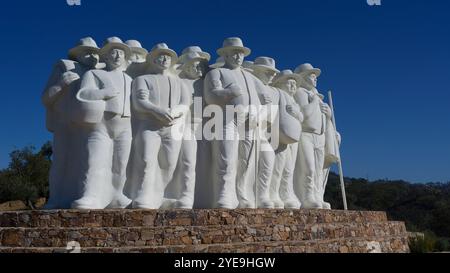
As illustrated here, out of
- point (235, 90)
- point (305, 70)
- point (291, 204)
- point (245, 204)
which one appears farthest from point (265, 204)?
point (305, 70)

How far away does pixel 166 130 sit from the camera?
30.1 feet

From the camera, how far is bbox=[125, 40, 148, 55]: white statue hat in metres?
9.94

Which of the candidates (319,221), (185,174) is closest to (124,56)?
(185,174)

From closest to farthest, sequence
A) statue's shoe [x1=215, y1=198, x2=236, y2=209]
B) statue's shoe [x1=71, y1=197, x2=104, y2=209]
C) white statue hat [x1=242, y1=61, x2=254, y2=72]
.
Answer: statue's shoe [x1=71, y1=197, x2=104, y2=209] < statue's shoe [x1=215, y1=198, x2=236, y2=209] < white statue hat [x1=242, y1=61, x2=254, y2=72]

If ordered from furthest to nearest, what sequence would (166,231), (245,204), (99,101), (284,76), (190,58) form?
(284,76), (190,58), (245,204), (99,101), (166,231)

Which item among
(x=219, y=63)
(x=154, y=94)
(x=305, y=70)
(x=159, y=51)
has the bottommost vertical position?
(x=154, y=94)

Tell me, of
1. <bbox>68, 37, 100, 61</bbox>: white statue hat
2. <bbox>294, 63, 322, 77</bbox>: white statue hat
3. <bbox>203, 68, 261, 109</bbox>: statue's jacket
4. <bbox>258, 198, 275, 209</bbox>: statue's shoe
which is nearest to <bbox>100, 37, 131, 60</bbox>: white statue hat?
<bbox>68, 37, 100, 61</bbox>: white statue hat

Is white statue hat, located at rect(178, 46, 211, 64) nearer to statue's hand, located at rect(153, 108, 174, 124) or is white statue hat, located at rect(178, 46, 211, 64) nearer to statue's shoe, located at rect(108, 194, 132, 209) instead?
statue's hand, located at rect(153, 108, 174, 124)

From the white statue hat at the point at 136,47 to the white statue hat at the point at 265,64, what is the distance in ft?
8.35

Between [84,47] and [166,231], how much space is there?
14.0 ft

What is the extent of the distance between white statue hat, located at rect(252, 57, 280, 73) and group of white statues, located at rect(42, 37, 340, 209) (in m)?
0.04

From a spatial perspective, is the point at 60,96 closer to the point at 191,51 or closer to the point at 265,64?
the point at 191,51

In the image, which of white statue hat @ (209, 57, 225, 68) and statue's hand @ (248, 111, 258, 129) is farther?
white statue hat @ (209, 57, 225, 68)

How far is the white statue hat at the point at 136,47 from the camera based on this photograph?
9.94m
